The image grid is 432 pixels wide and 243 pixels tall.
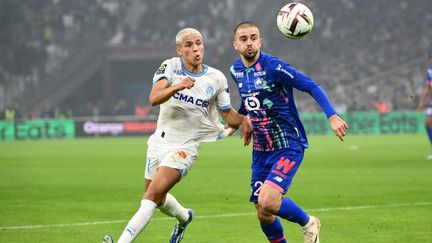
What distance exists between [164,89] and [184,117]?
66cm

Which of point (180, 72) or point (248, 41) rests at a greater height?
point (248, 41)

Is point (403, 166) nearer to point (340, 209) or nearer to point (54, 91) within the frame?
point (340, 209)

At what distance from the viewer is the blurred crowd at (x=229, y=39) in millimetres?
47312

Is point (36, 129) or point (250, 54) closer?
point (250, 54)

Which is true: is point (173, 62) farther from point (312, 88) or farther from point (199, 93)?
point (312, 88)

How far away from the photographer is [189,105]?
9.30 metres

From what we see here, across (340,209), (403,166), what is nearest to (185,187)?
(340,209)

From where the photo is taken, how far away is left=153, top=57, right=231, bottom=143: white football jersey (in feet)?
30.4

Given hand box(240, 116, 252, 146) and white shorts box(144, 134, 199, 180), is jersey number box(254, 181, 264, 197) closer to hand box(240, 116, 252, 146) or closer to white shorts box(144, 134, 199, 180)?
hand box(240, 116, 252, 146)

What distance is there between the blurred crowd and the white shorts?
3569 centimetres

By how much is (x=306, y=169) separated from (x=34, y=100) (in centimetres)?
2787

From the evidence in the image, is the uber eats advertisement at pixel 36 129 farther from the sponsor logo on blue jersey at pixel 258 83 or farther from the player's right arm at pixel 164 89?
the sponsor logo on blue jersey at pixel 258 83

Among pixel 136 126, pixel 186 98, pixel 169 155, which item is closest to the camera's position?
pixel 169 155

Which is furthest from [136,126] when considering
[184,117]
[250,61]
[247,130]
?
[250,61]
